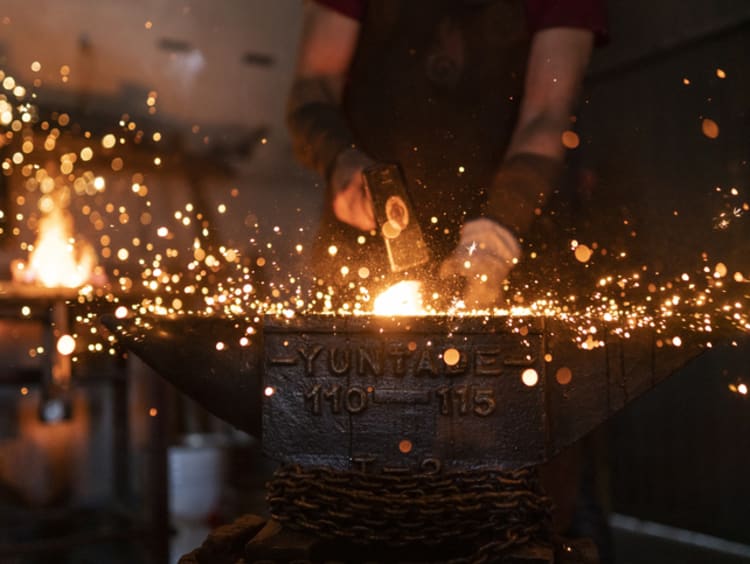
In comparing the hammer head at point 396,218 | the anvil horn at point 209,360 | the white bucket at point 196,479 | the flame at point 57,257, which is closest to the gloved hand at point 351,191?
the hammer head at point 396,218

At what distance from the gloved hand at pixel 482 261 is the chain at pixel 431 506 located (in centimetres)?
47

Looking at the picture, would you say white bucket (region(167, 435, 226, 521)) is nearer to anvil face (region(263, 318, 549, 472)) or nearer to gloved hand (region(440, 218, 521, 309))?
gloved hand (region(440, 218, 521, 309))

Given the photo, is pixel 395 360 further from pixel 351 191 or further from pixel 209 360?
pixel 351 191

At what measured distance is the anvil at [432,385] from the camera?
3.22 feet

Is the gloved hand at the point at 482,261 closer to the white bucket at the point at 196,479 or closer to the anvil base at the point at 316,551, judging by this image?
the anvil base at the point at 316,551

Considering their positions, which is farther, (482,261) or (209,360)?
(482,261)

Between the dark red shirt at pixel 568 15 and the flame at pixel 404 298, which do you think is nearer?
the flame at pixel 404 298

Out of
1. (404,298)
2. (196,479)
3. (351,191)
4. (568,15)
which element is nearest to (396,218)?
(404,298)

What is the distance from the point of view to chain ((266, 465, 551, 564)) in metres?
0.97

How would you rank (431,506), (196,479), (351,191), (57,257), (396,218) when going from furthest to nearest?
(196,479) < (57,257) < (351,191) < (396,218) < (431,506)

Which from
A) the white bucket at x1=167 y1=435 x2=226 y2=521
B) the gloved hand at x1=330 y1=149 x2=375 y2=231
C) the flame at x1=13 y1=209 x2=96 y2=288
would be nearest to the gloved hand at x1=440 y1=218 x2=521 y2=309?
the gloved hand at x1=330 y1=149 x2=375 y2=231

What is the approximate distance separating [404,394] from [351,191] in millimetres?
757

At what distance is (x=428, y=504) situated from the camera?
0.97 meters

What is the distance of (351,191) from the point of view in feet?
5.45
